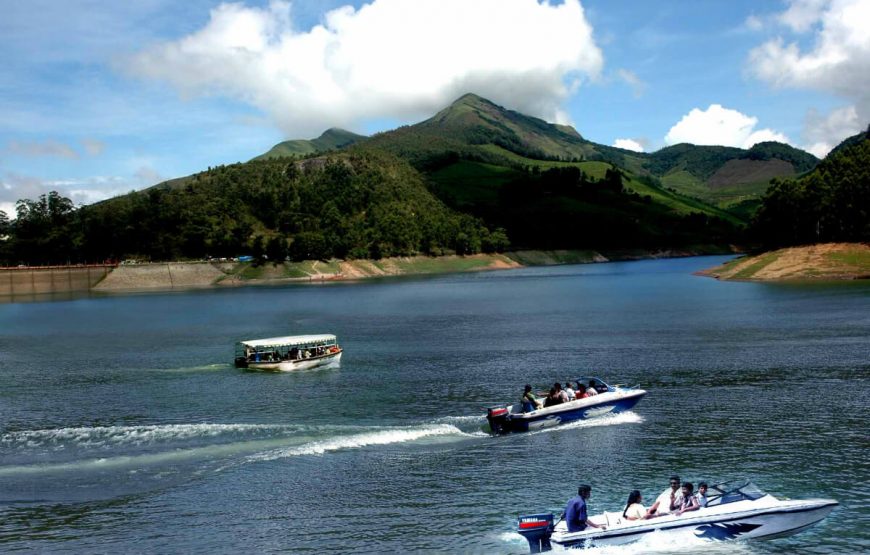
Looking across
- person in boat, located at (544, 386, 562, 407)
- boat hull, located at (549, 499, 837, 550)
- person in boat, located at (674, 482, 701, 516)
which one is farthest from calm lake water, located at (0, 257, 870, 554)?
person in boat, located at (544, 386, 562, 407)

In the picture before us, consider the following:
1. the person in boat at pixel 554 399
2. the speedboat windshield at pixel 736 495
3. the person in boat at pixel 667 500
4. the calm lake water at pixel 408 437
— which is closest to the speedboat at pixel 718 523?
the speedboat windshield at pixel 736 495

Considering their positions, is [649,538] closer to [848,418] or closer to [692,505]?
[692,505]

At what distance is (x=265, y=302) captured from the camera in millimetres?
177625

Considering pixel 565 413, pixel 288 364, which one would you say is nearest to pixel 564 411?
pixel 565 413

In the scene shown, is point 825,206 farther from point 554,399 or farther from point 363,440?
point 363,440

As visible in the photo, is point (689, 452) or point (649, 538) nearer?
point (649, 538)

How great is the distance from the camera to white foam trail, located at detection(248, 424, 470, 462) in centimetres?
4906

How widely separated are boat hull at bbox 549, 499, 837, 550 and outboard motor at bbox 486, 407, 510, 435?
18971mm

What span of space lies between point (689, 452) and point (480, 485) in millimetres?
13077

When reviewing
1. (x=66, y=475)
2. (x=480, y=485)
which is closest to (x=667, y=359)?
(x=480, y=485)

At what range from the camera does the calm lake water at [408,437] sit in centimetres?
3684

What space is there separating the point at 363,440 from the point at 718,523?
23929 millimetres

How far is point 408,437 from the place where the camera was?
51.5m

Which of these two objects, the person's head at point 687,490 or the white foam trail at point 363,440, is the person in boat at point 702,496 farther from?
the white foam trail at point 363,440
